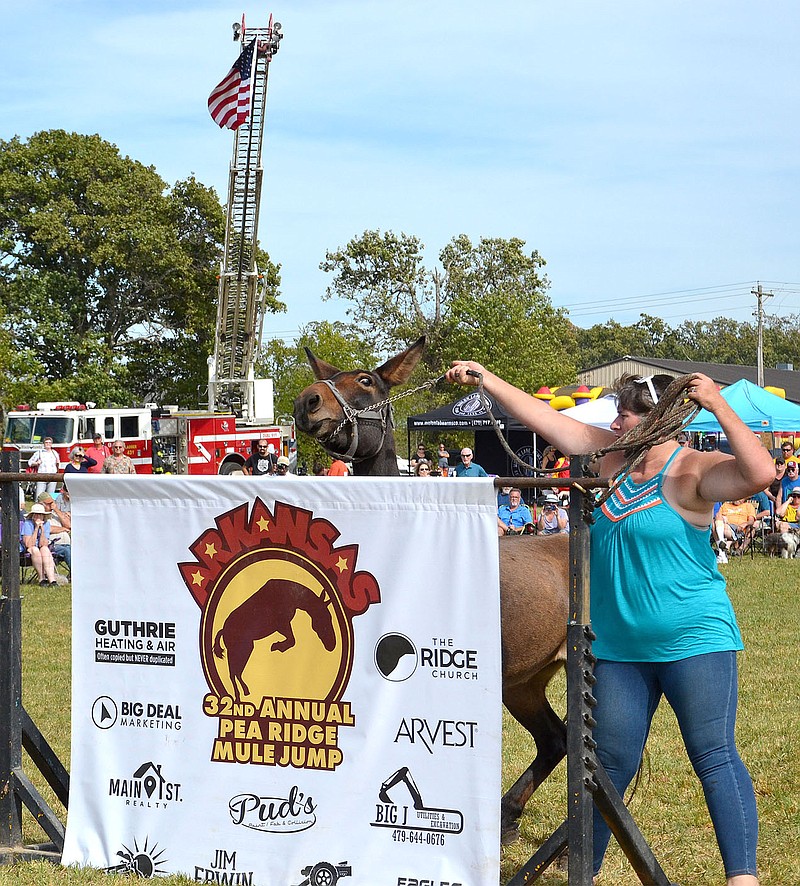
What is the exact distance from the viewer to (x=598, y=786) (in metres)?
3.37

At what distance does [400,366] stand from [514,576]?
1530 millimetres

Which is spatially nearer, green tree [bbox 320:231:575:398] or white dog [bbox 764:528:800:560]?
white dog [bbox 764:528:800:560]

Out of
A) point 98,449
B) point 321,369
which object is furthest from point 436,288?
point 321,369

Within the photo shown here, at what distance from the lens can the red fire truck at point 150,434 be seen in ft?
93.4

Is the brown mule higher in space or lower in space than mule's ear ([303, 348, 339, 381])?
lower

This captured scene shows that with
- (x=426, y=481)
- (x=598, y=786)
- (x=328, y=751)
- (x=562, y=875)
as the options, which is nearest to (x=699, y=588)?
(x=598, y=786)

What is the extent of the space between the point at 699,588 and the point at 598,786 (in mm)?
745

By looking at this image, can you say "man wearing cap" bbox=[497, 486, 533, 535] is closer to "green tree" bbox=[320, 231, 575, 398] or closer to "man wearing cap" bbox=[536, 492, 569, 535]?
"man wearing cap" bbox=[536, 492, 569, 535]

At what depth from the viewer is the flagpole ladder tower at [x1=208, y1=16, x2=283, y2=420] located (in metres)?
34.3

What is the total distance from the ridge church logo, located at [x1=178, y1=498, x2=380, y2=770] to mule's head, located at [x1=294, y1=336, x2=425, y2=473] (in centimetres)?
140

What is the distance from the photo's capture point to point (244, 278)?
36.3 meters


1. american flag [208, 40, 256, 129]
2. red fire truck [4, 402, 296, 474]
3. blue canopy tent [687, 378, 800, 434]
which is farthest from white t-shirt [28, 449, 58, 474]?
blue canopy tent [687, 378, 800, 434]

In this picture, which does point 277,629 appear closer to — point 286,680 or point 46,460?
point 286,680

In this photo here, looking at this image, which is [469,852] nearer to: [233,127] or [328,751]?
[328,751]
